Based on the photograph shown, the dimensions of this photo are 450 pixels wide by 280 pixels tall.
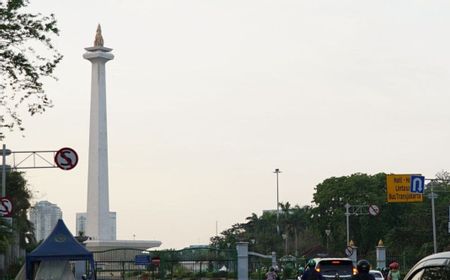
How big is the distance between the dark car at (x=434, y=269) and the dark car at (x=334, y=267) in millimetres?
17940

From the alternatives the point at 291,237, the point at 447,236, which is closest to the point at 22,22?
the point at 447,236

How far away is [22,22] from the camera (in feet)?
69.3

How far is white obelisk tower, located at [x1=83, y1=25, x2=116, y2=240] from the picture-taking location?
8656cm

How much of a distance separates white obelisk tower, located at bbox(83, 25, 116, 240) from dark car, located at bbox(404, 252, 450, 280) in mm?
79515

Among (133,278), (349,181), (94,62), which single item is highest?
(94,62)

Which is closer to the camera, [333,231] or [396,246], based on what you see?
[396,246]

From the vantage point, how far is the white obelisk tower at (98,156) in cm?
8656

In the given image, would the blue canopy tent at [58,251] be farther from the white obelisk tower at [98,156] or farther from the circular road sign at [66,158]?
the white obelisk tower at [98,156]

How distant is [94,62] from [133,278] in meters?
36.1

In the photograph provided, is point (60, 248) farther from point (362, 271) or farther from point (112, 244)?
point (112, 244)

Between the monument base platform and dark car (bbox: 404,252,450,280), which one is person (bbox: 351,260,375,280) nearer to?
dark car (bbox: 404,252,450,280)

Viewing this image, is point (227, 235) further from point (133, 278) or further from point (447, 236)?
point (133, 278)

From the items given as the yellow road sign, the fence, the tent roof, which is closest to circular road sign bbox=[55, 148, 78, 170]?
the tent roof

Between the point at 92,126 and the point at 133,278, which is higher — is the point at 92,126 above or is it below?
above
